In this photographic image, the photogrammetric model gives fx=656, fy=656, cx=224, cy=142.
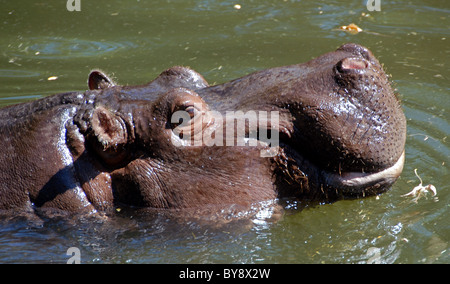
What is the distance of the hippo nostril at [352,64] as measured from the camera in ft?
15.1

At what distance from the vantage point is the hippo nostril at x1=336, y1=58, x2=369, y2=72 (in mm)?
4598

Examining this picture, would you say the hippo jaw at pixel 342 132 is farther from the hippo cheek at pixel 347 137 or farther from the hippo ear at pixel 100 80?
the hippo ear at pixel 100 80

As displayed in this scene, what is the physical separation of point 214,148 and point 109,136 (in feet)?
2.46

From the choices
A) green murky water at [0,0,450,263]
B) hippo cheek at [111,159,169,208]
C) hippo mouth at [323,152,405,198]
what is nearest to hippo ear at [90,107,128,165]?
hippo cheek at [111,159,169,208]

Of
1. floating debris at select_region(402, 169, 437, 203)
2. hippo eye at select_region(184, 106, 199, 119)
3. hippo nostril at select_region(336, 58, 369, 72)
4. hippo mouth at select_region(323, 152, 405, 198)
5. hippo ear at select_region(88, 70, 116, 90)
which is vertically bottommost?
floating debris at select_region(402, 169, 437, 203)

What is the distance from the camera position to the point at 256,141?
15.4 ft

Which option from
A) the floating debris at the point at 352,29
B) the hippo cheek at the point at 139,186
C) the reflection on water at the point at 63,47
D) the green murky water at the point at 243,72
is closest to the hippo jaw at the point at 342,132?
the green murky water at the point at 243,72

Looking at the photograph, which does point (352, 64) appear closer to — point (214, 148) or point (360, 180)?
point (360, 180)

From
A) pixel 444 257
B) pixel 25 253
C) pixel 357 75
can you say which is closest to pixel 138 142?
pixel 25 253

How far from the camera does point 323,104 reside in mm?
4516

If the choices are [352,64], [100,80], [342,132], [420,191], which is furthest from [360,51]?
[100,80]

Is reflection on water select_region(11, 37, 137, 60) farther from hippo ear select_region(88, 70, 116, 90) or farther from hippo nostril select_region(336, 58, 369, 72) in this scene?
hippo nostril select_region(336, 58, 369, 72)

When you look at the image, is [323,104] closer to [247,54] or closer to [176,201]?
[176,201]

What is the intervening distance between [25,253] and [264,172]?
1.81 meters
